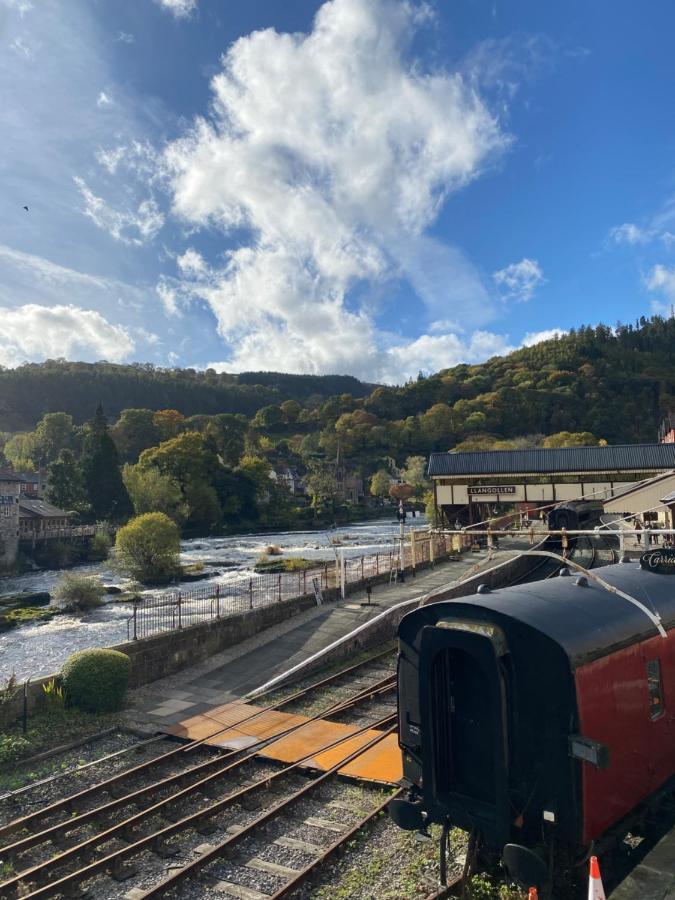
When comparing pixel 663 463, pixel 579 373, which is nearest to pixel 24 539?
pixel 663 463

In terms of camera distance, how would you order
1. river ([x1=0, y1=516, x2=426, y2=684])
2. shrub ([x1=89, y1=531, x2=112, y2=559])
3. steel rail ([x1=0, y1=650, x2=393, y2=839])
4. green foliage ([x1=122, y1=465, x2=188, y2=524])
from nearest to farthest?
steel rail ([x1=0, y1=650, x2=393, y2=839])
river ([x1=0, y1=516, x2=426, y2=684])
shrub ([x1=89, y1=531, x2=112, y2=559])
green foliage ([x1=122, y1=465, x2=188, y2=524])

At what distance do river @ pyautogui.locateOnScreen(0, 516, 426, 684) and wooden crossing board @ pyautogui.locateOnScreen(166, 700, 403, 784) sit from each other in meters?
7.52

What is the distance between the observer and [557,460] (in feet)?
124

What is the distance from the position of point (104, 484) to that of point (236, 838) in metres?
63.1

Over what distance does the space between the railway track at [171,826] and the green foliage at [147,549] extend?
104 feet

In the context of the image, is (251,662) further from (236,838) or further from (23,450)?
(23,450)

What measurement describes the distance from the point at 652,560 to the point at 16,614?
111ft

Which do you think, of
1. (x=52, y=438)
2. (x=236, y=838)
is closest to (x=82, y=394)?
(x=52, y=438)

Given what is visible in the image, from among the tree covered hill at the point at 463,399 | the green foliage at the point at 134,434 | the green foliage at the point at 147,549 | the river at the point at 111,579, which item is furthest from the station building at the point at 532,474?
the green foliage at the point at 134,434

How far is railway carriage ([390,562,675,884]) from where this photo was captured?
530 centimetres

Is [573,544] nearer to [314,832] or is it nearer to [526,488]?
[526,488]

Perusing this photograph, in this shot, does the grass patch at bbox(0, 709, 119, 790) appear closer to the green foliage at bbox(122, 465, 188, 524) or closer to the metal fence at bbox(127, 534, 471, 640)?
the metal fence at bbox(127, 534, 471, 640)

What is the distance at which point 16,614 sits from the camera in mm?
32156

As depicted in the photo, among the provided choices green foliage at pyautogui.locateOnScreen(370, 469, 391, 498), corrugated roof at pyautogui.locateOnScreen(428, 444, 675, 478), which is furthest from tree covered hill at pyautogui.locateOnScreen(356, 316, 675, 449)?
corrugated roof at pyautogui.locateOnScreen(428, 444, 675, 478)
